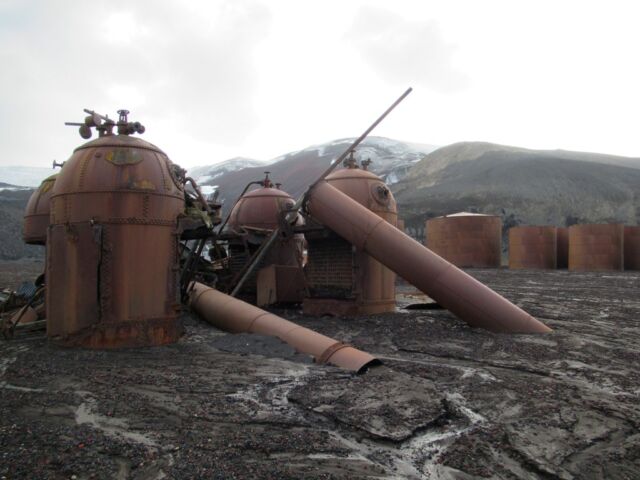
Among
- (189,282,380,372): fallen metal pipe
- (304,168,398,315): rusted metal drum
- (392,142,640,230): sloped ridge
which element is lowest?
(189,282,380,372): fallen metal pipe

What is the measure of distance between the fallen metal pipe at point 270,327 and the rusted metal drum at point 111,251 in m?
1.51

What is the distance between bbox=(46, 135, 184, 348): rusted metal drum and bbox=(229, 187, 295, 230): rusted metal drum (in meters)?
6.45

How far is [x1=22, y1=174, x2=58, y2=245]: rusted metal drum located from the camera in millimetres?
12492

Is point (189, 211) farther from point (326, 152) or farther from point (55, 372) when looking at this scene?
point (326, 152)

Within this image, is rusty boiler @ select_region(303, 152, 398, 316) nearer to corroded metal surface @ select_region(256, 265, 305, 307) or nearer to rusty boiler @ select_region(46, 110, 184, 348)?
corroded metal surface @ select_region(256, 265, 305, 307)

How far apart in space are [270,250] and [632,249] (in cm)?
2465

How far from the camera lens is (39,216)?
12523mm

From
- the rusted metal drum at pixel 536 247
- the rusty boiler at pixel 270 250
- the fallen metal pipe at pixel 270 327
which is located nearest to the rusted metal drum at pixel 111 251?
the fallen metal pipe at pixel 270 327

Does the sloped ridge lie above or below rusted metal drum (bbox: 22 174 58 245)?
above

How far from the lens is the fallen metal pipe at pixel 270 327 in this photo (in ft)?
24.0

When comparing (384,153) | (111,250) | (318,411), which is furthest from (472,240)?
(384,153)

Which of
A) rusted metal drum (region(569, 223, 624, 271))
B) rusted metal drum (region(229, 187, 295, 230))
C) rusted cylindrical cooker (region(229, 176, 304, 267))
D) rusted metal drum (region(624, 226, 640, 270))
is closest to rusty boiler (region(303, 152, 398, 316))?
rusted cylindrical cooker (region(229, 176, 304, 267))

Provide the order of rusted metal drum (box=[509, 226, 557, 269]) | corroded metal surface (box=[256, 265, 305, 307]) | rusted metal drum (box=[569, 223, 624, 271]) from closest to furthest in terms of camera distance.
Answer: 1. corroded metal surface (box=[256, 265, 305, 307])
2. rusted metal drum (box=[569, 223, 624, 271])
3. rusted metal drum (box=[509, 226, 557, 269])

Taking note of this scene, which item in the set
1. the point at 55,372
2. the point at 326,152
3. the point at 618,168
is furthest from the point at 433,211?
the point at 326,152
